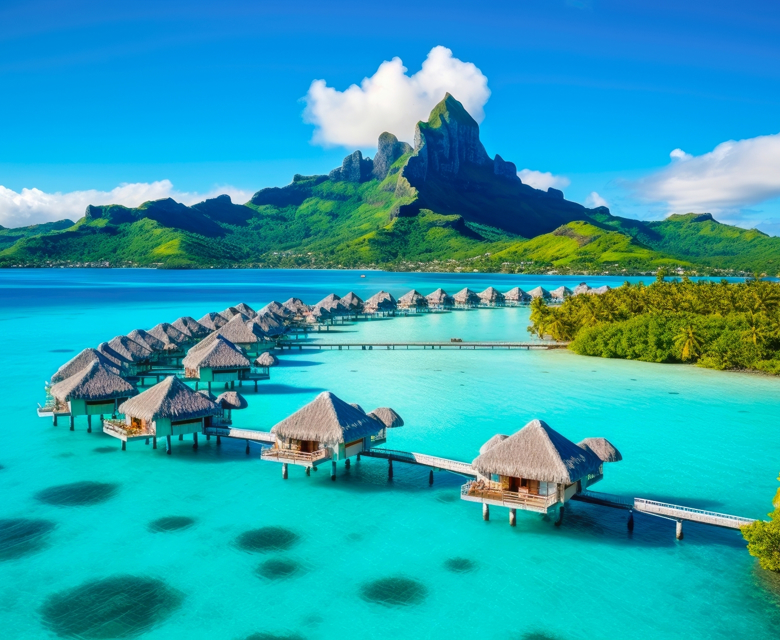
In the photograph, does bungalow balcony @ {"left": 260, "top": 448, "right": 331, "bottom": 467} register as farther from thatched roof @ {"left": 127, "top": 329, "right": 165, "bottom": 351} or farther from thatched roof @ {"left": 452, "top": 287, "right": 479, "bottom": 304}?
thatched roof @ {"left": 452, "top": 287, "right": 479, "bottom": 304}

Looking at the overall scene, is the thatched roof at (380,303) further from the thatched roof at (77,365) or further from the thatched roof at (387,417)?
the thatched roof at (387,417)

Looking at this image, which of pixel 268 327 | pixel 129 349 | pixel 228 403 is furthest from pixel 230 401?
pixel 268 327

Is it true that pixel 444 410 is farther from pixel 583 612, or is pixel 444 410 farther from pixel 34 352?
pixel 34 352

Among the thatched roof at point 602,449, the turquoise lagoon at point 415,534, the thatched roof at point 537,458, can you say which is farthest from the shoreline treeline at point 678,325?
the thatched roof at point 537,458

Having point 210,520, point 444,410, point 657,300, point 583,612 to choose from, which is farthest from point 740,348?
point 210,520

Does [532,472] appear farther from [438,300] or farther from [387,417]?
[438,300]

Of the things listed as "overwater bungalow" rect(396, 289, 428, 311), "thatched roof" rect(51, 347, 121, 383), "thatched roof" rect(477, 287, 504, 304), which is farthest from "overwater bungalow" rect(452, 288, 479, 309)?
"thatched roof" rect(51, 347, 121, 383)
